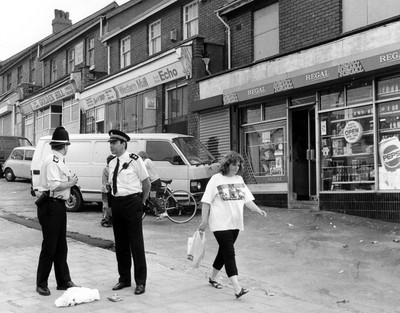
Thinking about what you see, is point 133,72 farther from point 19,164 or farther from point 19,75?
point 19,75

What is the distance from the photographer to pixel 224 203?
5.55 m

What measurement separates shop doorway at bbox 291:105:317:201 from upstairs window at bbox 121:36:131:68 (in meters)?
10.7

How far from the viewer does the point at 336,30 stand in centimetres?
1162

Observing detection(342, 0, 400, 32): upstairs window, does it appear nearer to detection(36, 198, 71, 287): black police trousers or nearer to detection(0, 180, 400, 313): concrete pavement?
detection(0, 180, 400, 313): concrete pavement

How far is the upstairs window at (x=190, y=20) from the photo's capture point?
17.4 m

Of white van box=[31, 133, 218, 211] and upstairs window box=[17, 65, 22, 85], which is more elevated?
upstairs window box=[17, 65, 22, 85]

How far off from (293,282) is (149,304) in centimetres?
212

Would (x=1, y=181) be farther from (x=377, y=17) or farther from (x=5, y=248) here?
(x=377, y=17)

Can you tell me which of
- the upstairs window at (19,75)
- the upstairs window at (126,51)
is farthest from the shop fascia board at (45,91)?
the upstairs window at (19,75)

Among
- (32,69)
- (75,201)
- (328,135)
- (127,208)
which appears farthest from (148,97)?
(32,69)

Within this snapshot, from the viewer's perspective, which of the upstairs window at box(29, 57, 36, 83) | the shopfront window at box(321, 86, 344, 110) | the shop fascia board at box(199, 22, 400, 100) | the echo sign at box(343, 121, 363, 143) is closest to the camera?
the shop fascia board at box(199, 22, 400, 100)

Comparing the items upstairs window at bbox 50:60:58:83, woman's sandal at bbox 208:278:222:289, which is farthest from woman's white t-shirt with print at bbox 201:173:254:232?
upstairs window at bbox 50:60:58:83

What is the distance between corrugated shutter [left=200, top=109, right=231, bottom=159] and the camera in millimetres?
14258

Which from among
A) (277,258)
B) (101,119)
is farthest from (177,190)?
(101,119)
